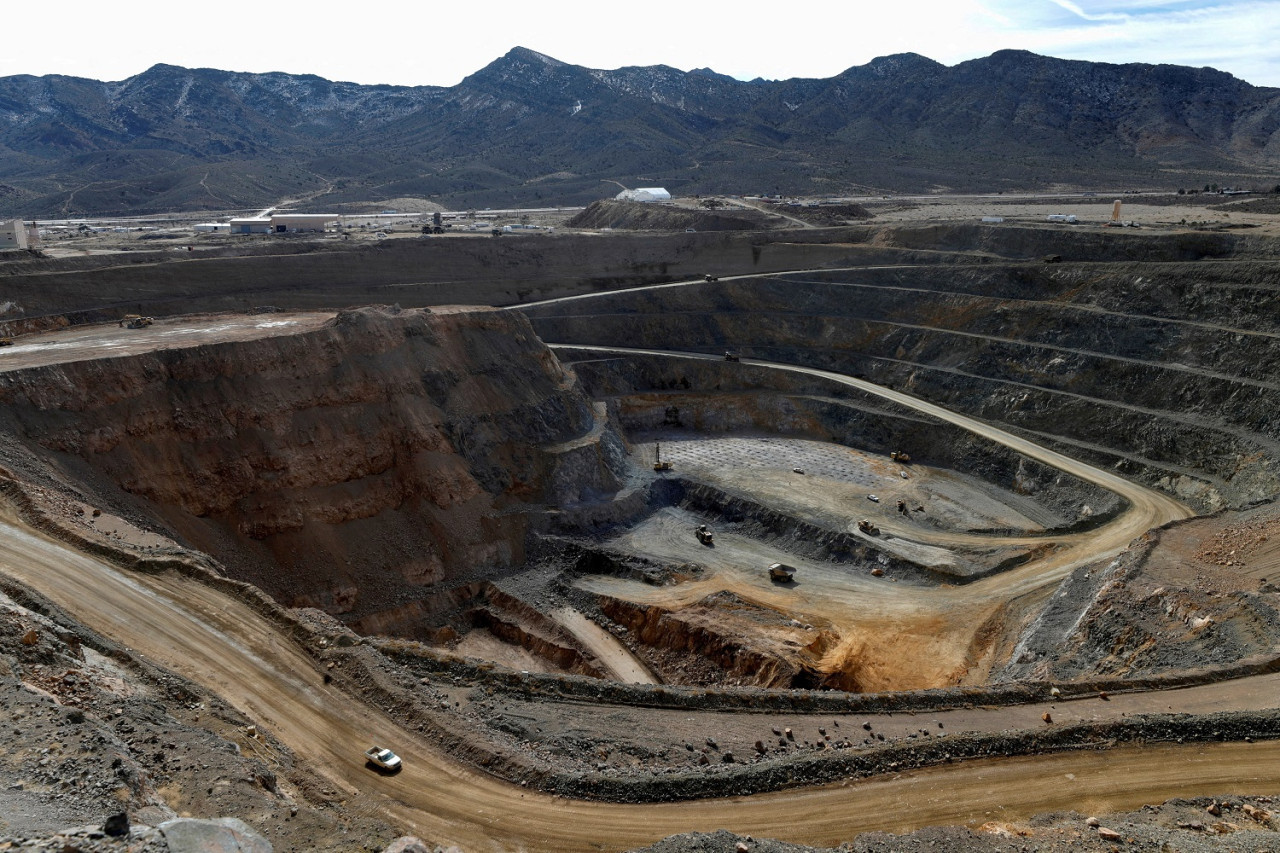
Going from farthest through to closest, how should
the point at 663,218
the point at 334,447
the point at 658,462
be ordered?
1. the point at 663,218
2. the point at 658,462
3. the point at 334,447

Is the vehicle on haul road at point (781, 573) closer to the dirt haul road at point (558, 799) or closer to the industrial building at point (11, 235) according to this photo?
the dirt haul road at point (558, 799)

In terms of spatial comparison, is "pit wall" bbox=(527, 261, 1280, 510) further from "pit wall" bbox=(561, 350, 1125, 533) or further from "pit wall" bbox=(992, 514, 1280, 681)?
"pit wall" bbox=(992, 514, 1280, 681)

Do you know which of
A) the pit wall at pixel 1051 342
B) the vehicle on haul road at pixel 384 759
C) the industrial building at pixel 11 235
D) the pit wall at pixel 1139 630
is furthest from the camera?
the industrial building at pixel 11 235

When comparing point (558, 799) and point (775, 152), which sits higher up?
point (775, 152)

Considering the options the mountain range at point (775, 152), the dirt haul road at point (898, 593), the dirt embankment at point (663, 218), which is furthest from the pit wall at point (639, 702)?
the mountain range at point (775, 152)

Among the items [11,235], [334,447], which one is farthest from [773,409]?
[11,235]

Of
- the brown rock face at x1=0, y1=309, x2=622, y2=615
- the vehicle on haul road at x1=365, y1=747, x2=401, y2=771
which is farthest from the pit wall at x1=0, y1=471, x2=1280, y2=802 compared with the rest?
the brown rock face at x1=0, y1=309, x2=622, y2=615

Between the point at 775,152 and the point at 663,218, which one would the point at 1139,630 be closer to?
the point at 663,218
